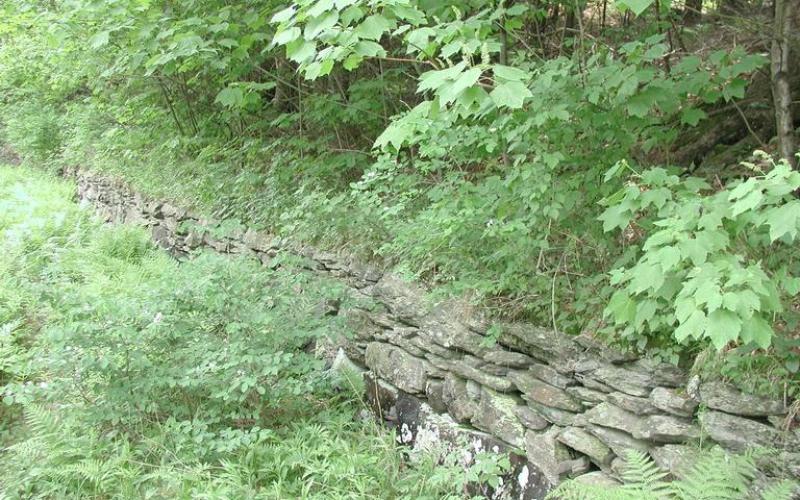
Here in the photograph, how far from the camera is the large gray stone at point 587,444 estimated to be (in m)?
3.04

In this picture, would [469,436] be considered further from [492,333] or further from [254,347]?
[254,347]

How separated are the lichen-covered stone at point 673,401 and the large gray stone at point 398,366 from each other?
1.73m

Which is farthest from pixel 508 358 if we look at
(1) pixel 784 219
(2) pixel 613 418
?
(1) pixel 784 219

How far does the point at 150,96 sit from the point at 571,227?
7.43 meters

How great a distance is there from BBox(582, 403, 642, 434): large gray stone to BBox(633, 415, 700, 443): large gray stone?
33mm

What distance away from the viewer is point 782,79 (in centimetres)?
322

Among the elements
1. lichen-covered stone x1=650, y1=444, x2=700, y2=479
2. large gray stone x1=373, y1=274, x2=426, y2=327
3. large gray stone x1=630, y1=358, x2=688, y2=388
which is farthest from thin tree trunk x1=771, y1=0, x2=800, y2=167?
large gray stone x1=373, y1=274, x2=426, y2=327

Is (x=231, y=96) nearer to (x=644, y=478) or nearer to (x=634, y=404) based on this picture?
(x=634, y=404)

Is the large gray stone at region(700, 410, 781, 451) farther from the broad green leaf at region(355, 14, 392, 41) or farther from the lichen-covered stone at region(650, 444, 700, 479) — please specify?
the broad green leaf at region(355, 14, 392, 41)

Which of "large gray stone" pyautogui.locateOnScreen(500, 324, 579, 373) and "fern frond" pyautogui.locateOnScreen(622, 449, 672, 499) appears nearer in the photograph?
"fern frond" pyautogui.locateOnScreen(622, 449, 672, 499)

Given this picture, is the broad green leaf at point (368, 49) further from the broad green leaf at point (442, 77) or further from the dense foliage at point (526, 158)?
the broad green leaf at point (442, 77)

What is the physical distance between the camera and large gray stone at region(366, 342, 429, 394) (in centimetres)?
429

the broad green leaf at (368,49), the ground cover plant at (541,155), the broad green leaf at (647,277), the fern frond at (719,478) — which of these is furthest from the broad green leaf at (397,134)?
the fern frond at (719,478)

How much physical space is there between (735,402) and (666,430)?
330 millimetres
